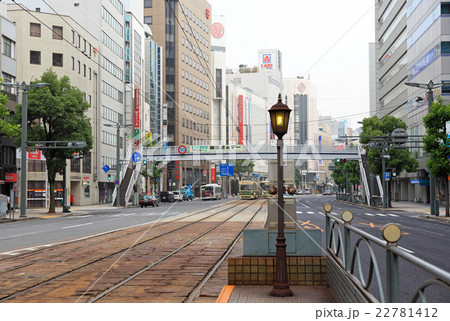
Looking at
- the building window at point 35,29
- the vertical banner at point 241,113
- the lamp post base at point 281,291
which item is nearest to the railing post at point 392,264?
the lamp post base at point 281,291

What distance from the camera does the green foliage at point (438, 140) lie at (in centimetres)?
3372

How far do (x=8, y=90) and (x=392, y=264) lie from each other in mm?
51550

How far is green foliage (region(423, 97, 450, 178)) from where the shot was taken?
33719mm

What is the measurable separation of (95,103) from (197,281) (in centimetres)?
6472

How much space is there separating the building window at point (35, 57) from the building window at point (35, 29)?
2.02 m

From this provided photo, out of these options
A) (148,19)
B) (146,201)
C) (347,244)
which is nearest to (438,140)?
(347,244)

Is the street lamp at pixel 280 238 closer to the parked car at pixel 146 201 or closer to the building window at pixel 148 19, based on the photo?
the parked car at pixel 146 201

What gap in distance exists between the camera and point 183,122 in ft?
398

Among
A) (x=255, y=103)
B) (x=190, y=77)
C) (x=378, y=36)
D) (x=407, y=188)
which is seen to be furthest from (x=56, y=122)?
(x=255, y=103)

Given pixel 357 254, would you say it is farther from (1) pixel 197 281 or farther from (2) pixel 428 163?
(2) pixel 428 163

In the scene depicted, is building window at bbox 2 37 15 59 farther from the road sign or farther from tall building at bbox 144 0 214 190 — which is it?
tall building at bbox 144 0 214 190

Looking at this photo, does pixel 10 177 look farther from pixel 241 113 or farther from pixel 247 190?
pixel 241 113

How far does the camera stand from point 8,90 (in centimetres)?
5019

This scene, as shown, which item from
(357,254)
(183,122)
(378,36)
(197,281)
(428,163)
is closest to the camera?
(357,254)
